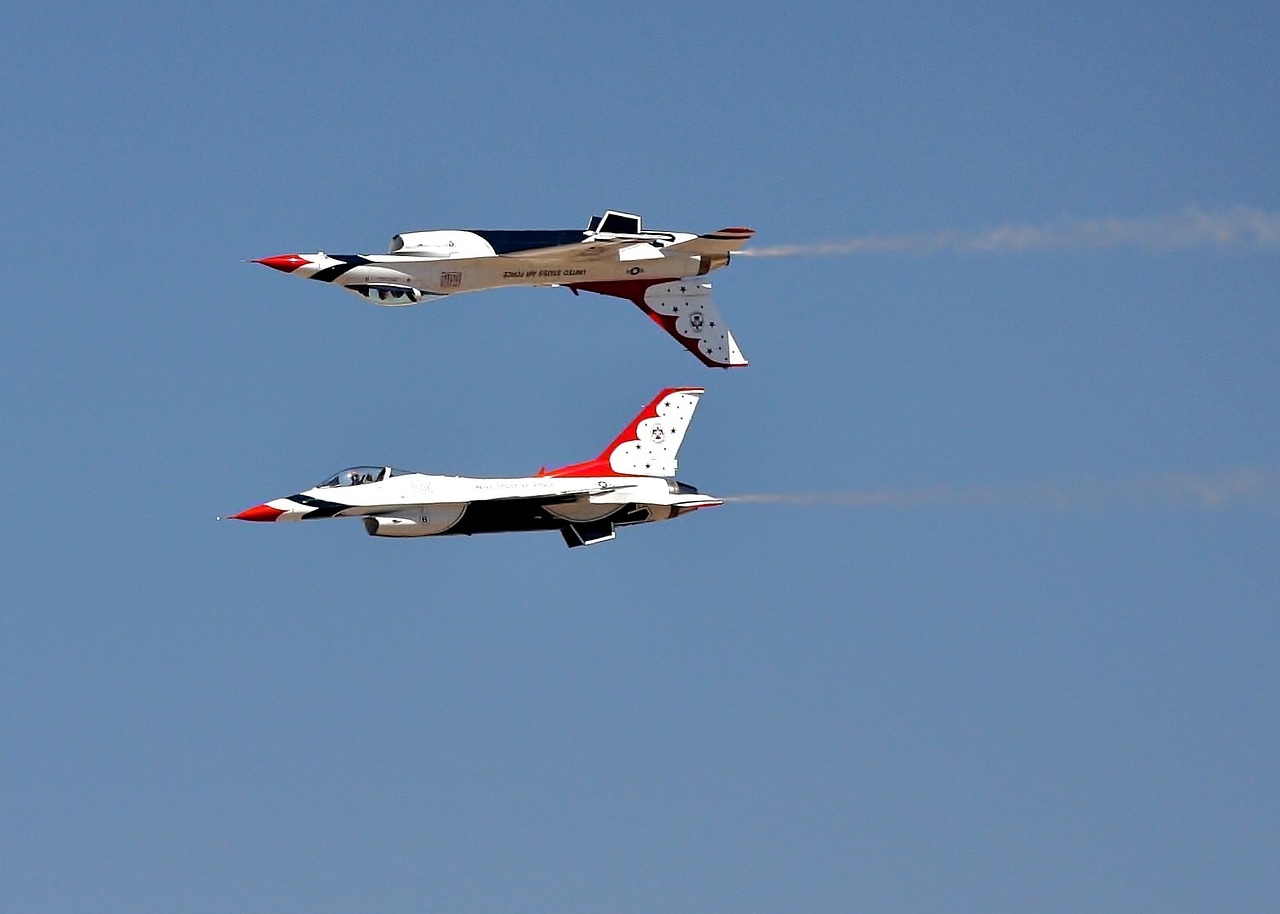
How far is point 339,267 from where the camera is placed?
3408 inches

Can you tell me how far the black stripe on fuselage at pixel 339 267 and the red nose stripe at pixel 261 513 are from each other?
198 inches

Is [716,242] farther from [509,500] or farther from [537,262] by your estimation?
[509,500]

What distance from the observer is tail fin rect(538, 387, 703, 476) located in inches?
3489

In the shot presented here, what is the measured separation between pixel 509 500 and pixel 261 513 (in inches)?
208

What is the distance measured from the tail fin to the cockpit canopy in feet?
12.5

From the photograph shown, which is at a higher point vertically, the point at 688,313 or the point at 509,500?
the point at 688,313

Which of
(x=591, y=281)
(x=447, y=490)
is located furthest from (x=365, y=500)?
(x=591, y=281)

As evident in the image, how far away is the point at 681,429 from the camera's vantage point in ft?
295

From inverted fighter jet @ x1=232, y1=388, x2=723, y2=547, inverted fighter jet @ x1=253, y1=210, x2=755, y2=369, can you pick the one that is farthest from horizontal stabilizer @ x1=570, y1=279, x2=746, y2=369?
inverted fighter jet @ x1=232, y1=388, x2=723, y2=547

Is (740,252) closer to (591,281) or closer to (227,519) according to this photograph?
(591,281)

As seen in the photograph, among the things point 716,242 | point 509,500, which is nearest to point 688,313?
point 716,242

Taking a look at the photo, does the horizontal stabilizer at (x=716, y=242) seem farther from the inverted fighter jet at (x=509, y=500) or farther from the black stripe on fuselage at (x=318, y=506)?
the black stripe on fuselage at (x=318, y=506)

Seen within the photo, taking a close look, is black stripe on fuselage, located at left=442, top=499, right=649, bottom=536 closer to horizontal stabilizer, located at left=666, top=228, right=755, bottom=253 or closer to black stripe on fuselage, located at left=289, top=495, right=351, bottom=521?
black stripe on fuselage, located at left=289, top=495, right=351, bottom=521

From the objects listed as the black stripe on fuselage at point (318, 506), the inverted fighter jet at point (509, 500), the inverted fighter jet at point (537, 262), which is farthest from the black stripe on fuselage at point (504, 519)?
the inverted fighter jet at point (537, 262)
